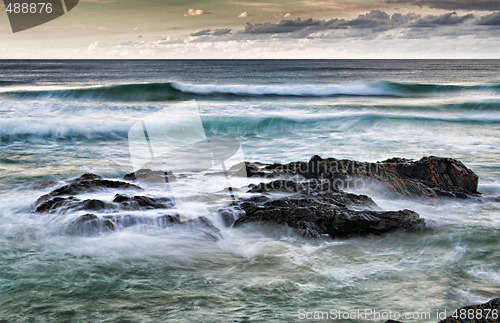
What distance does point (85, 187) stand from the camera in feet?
21.8

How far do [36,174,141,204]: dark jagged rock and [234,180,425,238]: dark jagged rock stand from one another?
5.96ft

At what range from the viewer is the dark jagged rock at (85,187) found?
6.46m

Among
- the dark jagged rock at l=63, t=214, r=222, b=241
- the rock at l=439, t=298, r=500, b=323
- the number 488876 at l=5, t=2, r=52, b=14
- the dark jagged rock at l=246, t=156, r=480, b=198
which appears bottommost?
the dark jagged rock at l=246, t=156, r=480, b=198

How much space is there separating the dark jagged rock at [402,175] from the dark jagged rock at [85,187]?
77.9 inches

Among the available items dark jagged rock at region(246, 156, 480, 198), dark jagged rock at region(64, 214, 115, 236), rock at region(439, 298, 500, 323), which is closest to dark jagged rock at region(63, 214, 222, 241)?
dark jagged rock at region(64, 214, 115, 236)

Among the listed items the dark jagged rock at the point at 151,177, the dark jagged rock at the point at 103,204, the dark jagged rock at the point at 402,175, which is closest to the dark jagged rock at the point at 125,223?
the dark jagged rock at the point at 103,204

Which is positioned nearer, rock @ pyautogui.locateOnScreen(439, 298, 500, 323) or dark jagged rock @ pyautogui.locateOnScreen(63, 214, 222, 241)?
rock @ pyautogui.locateOnScreen(439, 298, 500, 323)

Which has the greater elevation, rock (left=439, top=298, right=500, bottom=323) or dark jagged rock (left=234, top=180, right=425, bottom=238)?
rock (left=439, top=298, right=500, bottom=323)

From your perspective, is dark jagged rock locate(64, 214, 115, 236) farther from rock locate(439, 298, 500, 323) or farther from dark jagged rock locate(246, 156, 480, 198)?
rock locate(439, 298, 500, 323)

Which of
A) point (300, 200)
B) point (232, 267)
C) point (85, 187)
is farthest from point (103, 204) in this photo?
point (300, 200)

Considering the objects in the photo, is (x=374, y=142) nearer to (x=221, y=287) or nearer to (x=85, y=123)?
(x=85, y=123)

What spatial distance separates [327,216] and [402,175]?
2286mm

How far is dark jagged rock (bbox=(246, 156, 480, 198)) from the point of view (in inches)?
273

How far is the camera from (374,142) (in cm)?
1318
